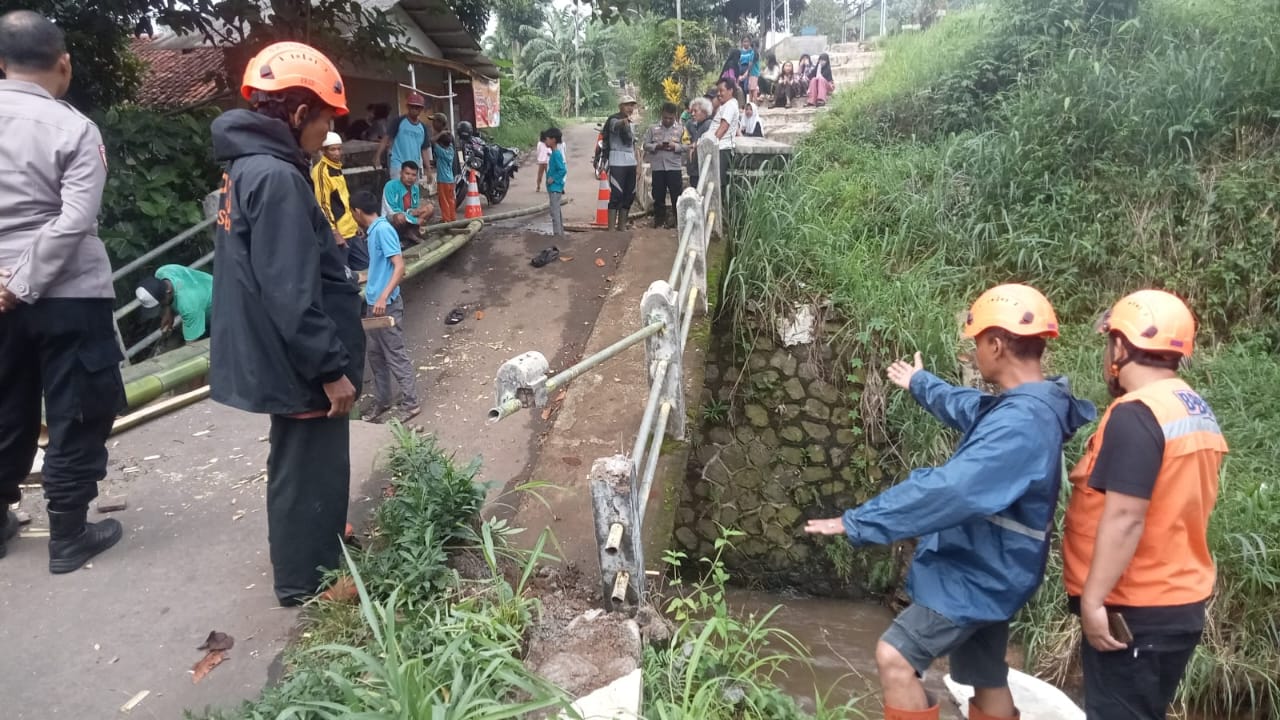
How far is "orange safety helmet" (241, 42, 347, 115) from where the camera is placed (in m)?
2.50

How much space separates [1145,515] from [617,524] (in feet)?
5.12

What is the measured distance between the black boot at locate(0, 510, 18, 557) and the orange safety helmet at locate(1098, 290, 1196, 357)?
407cm

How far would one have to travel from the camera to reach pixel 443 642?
8.20 feet

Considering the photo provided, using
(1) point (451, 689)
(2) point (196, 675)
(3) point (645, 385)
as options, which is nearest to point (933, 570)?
(1) point (451, 689)

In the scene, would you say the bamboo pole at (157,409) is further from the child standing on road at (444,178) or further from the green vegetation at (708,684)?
the child standing on road at (444,178)

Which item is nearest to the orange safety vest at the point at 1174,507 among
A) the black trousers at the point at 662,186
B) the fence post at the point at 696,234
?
the fence post at the point at 696,234

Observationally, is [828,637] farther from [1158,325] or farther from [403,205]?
[403,205]

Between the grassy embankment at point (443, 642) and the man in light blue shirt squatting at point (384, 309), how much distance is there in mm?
1769

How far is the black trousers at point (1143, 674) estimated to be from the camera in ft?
7.38

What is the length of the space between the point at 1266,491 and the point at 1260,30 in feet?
15.1

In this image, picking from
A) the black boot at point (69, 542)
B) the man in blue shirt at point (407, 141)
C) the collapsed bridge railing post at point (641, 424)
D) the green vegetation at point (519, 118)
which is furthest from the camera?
the green vegetation at point (519, 118)

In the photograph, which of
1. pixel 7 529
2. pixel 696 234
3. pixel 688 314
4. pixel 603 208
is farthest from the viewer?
pixel 603 208

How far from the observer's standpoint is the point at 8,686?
2.42 metres

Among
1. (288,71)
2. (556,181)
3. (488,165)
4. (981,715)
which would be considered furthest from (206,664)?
(488,165)
